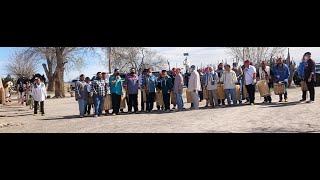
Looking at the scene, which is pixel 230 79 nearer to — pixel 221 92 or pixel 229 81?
pixel 229 81

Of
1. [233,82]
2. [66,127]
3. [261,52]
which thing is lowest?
[66,127]

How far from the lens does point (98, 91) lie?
11.5 meters

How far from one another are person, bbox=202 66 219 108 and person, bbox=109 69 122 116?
2.95 meters

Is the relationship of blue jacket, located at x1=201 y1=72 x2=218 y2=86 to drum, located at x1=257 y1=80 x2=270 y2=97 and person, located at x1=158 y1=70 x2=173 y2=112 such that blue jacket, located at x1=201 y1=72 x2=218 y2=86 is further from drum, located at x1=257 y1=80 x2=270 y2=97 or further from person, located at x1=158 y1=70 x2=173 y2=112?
drum, located at x1=257 y1=80 x2=270 y2=97

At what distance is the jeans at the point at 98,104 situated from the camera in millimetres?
11555

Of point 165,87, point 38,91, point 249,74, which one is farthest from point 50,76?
point 249,74

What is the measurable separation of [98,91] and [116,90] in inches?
22.6

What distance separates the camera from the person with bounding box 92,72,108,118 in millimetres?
11531
